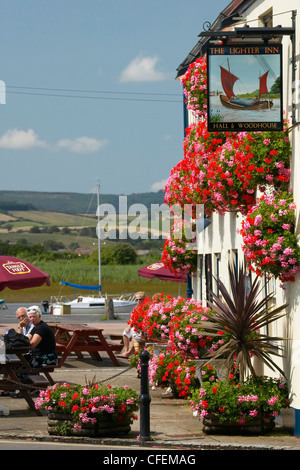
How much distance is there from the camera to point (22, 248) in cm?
13362

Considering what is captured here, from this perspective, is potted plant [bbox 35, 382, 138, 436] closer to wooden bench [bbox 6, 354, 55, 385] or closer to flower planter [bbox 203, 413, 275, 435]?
flower planter [bbox 203, 413, 275, 435]

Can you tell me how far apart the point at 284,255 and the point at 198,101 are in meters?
6.88

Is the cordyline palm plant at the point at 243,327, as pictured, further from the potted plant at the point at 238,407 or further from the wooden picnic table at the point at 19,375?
the wooden picnic table at the point at 19,375

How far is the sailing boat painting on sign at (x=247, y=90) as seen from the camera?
13000 millimetres

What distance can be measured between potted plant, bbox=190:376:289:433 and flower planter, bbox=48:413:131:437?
109cm

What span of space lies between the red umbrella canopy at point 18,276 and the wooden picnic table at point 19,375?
4.75m

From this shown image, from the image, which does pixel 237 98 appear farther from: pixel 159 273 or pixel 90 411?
pixel 159 273

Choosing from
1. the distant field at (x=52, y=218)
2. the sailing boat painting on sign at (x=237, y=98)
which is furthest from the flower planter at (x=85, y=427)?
the distant field at (x=52, y=218)

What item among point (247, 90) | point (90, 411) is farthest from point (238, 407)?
point (247, 90)

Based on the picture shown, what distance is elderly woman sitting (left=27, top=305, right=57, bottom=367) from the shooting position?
53.6 ft

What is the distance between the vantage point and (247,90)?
1318 cm

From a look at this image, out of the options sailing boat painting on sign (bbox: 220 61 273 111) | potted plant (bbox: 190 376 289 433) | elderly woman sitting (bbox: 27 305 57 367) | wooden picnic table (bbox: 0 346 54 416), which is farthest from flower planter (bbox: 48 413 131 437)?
sailing boat painting on sign (bbox: 220 61 273 111)
